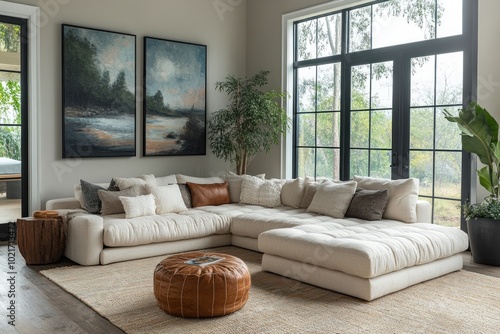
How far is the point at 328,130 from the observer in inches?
267

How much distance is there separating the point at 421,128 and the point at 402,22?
1.27 metres

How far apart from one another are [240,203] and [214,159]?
1.25 meters

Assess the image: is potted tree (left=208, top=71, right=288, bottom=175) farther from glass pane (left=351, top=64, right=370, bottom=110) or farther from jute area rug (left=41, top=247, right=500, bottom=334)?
jute area rug (left=41, top=247, right=500, bottom=334)

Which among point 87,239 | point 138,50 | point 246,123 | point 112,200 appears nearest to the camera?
point 87,239

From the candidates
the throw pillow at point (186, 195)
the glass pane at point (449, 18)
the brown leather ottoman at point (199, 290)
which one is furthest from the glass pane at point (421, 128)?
the brown leather ottoman at point (199, 290)

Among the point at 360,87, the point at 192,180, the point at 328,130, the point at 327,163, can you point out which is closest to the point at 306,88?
the point at 328,130

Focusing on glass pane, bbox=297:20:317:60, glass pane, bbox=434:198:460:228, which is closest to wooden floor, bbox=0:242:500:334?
glass pane, bbox=434:198:460:228

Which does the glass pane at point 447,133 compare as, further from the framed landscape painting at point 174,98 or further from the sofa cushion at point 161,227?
the framed landscape painting at point 174,98

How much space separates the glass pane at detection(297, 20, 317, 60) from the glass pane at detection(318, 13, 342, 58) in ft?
0.39

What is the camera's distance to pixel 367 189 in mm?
5410

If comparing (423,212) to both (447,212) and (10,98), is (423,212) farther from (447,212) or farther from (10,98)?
(10,98)

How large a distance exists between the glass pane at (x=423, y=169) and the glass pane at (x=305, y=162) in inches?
62.2

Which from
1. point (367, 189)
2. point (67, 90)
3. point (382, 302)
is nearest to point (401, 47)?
A: point (367, 189)

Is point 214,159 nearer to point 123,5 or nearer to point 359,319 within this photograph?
point 123,5
